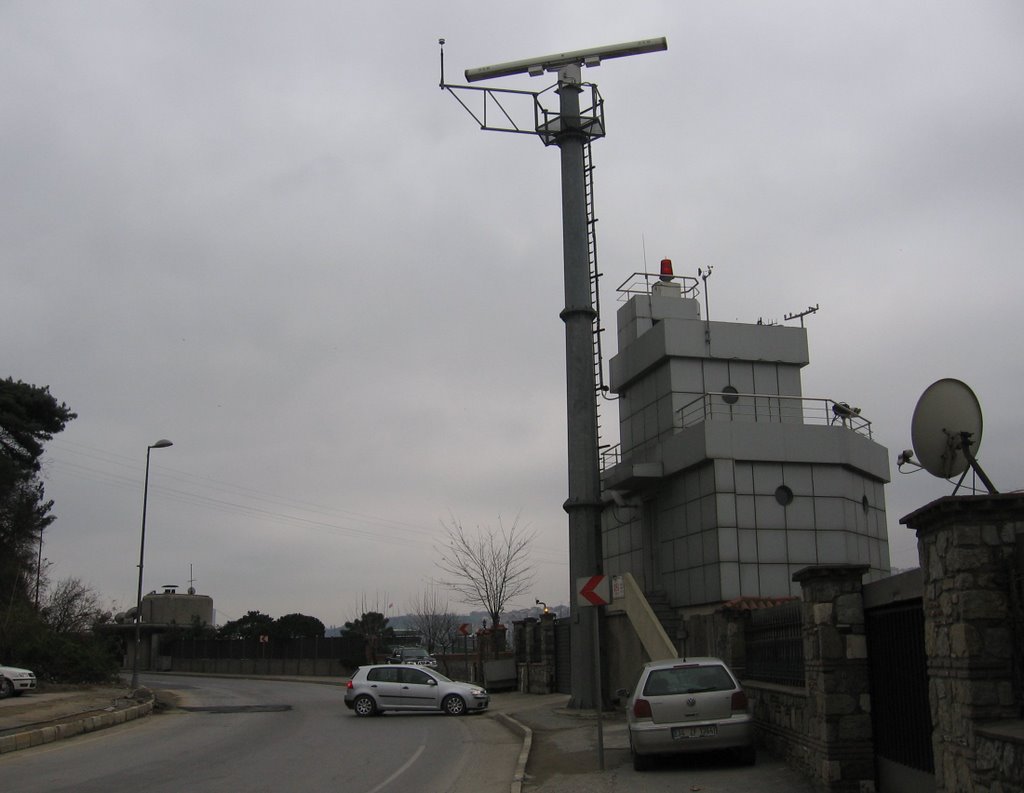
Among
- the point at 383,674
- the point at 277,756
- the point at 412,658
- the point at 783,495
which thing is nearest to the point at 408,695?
the point at 383,674

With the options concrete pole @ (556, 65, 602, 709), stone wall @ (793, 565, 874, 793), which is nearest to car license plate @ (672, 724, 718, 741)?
stone wall @ (793, 565, 874, 793)

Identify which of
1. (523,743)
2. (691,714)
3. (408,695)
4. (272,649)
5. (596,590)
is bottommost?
(523,743)

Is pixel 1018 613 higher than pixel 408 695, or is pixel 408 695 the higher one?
pixel 1018 613

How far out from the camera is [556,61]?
35062 millimetres

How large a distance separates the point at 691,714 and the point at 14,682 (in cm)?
2588

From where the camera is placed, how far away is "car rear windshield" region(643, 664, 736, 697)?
14367 millimetres

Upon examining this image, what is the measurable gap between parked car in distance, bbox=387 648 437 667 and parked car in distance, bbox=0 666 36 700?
21671 millimetres

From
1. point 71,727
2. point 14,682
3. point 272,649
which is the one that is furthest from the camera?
point 272,649

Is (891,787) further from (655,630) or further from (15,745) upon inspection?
(15,745)

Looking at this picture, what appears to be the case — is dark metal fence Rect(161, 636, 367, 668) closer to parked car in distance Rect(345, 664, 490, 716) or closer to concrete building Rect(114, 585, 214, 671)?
concrete building Rect(114, 585, 214, 671)

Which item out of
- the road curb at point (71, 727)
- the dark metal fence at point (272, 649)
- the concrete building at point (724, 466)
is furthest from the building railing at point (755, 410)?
the dark metal fence at point (272, 649)

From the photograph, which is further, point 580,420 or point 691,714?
point 580,420

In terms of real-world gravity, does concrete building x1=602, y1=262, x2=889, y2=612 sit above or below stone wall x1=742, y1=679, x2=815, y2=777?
above

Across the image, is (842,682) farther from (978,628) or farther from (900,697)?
(978,628)
